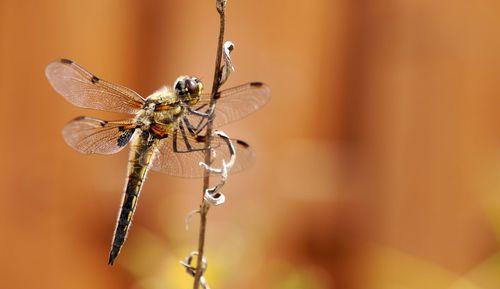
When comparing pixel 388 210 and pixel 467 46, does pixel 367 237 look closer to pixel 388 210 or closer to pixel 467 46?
pixel 388 210

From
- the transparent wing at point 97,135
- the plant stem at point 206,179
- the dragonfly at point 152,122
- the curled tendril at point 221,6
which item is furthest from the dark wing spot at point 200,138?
the curled tendril at point 221,6

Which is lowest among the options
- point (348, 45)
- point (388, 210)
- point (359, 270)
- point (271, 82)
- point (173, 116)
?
point (359, 270)

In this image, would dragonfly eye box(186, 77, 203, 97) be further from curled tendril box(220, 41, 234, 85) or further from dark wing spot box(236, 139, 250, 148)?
curled tendril box(220, 41, 234, 85)

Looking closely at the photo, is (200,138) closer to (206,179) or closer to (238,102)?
(238,102)

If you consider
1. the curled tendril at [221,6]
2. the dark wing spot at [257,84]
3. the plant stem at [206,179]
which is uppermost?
the curled tendril at [221,6]

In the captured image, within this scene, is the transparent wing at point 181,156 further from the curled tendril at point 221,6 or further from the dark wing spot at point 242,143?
the curled tendril at point 221,6

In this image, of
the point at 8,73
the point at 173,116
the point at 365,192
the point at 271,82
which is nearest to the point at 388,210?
the point at 365,192
